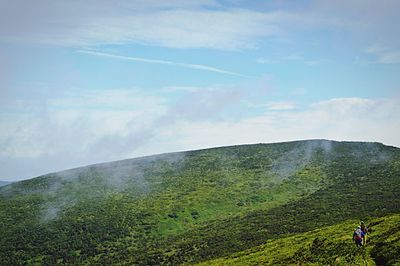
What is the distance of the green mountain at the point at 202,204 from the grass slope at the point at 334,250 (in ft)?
1.27

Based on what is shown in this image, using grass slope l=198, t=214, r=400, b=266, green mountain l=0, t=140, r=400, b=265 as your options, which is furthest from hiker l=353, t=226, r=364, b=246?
green mountain l=0, t=140, r=400, b=265

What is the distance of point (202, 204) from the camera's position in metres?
104

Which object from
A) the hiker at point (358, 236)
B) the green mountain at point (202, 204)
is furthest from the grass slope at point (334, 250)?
the hiker at point (358, 236)

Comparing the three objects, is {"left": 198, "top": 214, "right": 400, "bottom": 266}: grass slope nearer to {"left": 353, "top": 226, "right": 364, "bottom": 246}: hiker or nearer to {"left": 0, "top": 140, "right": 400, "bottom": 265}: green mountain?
{"left": 0, "top": 140, "right": 400, "bottom": 265}: green mountain

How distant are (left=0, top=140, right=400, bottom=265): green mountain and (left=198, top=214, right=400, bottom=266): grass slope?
0.39m

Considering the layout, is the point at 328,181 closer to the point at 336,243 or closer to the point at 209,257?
the point at 209,257

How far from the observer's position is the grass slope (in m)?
32.5

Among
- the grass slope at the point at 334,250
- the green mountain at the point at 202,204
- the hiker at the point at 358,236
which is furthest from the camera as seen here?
the green mountain at the point at 202,204

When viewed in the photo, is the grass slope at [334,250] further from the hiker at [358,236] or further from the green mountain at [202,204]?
the hiker at [358,236]

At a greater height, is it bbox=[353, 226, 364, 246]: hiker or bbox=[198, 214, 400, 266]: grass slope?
bbox=[353, 226, 364, 246]: hiker

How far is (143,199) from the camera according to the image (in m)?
112

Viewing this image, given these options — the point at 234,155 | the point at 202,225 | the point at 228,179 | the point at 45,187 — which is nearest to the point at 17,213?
the point at 45,187

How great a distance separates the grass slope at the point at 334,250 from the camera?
107ft

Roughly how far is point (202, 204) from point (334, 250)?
67267 mm
